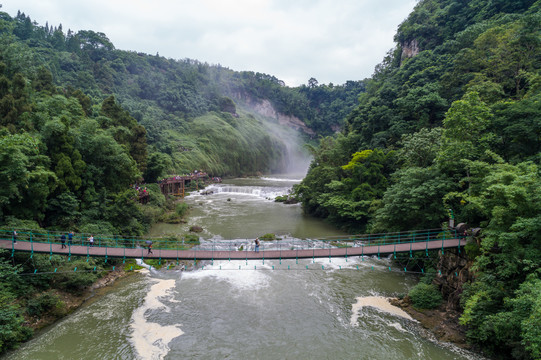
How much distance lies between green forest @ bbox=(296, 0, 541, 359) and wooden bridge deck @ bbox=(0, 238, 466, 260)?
1.88m

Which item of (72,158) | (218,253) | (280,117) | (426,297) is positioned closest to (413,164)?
(426,297)

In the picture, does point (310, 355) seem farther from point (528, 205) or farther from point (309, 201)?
point (309, 201)

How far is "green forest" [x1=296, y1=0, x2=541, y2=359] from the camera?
9.88m

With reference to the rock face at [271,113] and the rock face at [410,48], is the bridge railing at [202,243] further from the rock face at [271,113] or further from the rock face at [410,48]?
the rock face at [271,113]

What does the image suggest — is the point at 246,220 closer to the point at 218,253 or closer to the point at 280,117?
the point at 218,253

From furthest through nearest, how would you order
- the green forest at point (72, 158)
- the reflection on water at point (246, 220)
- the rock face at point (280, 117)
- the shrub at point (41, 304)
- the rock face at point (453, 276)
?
the rock face at point (280, 117) < the reflection on water at point (246, 220) < the green forest at point (72, 158) < the rock face at point (453, 276) < the shrub at point (41, 304)

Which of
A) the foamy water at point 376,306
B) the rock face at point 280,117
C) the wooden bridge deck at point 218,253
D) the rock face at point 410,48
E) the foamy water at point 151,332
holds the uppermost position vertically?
the rock face at point 280,117

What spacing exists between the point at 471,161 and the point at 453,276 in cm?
542

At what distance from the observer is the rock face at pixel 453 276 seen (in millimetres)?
12453

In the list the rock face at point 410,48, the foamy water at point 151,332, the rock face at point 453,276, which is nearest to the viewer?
the foamy water at point 151,332

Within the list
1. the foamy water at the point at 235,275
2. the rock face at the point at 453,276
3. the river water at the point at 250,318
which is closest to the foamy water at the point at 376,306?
the river water at the point at 250,318

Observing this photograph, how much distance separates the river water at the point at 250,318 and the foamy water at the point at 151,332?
0.04 meters

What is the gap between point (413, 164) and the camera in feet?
68.9

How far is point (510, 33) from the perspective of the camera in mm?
23953
